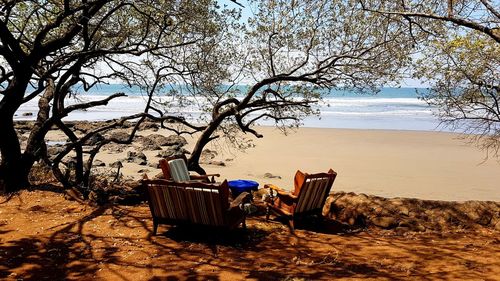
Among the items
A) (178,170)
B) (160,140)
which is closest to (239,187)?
(178,170)

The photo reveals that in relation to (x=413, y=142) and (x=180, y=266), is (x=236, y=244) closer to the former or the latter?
(x=180, y=266)

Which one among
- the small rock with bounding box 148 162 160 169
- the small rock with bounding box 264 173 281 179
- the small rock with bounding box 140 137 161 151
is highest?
the small rock with bounding box 140 137 161 151

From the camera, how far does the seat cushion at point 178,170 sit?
317 inches

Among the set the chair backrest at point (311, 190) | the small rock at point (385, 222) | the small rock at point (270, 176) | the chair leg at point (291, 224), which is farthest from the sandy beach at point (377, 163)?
the chair leg at point (291, 224)

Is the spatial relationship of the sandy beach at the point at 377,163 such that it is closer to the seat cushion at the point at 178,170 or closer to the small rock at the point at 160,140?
the small rock at the point at 160,140

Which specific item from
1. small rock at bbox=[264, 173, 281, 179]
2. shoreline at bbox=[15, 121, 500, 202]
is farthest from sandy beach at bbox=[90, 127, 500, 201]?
→ small rock at bbox=[264, 173, 281, 179]

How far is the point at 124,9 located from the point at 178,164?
3.90m

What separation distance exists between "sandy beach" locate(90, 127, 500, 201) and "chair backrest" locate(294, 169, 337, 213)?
6686mm

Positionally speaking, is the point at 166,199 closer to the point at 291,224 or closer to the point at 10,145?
the point at 291,224

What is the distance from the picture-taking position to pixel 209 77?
1038 centimetres

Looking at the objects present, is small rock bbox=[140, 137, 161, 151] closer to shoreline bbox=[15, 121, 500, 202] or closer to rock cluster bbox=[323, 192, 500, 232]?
shoreline bbox=[15, 121, 500, 202]

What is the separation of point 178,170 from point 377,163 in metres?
13.5

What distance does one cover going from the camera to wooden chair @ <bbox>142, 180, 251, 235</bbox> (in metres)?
5.98

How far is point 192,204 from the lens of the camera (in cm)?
618
